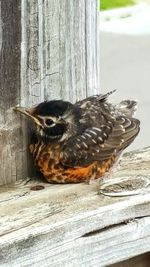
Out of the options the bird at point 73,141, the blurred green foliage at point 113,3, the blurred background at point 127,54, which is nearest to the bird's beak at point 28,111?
the bird at point 73,141

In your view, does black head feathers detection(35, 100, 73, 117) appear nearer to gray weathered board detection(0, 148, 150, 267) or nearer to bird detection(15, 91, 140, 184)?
bird detection(15, 91, 140, 184)

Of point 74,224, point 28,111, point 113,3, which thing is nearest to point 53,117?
point 28,111

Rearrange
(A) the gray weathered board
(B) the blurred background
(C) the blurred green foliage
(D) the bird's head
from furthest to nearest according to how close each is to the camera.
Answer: (C) the blurred green foliage, (B) the blurred background, (D) the bird's head, (A) the gray weathered board

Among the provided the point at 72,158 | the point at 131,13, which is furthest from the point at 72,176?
the point at 131,13

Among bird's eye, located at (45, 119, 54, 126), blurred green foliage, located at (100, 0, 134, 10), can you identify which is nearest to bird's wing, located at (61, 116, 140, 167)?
bird's eye, located at (45, 119, 54, 126)

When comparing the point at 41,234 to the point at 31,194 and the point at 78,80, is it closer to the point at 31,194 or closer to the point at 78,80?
the point at 31,194

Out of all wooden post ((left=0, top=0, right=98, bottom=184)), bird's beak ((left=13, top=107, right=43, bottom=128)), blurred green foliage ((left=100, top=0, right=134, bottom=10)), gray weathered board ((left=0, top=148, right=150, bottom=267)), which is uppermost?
blurred green foliage ((left=100, top=0, right=134, bottom=10))

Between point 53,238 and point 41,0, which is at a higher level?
point 41,0

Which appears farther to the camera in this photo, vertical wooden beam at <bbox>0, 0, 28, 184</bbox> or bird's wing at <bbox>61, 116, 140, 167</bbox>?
bird's wing at <bbox>61, 116, 140, 167</bbox>
